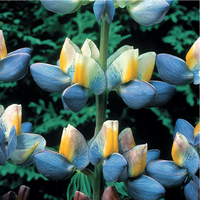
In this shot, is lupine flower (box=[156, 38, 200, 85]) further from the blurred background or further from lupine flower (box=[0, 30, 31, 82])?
the blurred background

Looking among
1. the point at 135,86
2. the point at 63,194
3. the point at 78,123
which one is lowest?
the point at 63,194

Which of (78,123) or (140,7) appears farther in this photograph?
(78,123)

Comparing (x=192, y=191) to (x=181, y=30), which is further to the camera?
(x=181, y=30)

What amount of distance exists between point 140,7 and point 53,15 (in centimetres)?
54

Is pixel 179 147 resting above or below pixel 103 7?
below

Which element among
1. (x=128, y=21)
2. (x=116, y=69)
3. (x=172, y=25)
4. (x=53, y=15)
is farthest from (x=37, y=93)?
(x=116, y=69)

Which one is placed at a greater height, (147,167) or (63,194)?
(147,167)

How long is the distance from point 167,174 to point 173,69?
0.13 m

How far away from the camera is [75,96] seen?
14.7 inches

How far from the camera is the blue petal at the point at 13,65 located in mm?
400

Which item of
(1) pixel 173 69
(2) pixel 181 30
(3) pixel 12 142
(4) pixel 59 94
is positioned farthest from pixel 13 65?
(2) pixel 181 30

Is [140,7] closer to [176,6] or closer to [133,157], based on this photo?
[133,157]

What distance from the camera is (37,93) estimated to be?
2.91ft

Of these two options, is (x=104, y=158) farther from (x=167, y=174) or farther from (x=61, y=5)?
(x=61, y=5)
